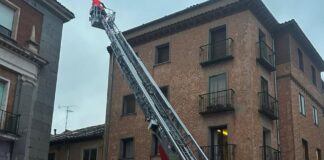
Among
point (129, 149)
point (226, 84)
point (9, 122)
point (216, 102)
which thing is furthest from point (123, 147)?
point (9, 122)

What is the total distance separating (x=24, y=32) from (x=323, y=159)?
22.5 metres

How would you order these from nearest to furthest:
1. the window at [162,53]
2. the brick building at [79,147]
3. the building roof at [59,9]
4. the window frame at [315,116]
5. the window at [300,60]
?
the building roof at [59,9]
the window at [162,53]
the window at [300,60]
the window frame at [315,116]
the brick building at [79,147]

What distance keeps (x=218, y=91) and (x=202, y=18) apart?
529cm

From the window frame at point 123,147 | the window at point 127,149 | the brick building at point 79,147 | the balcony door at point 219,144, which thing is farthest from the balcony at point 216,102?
the brick building at point 79,147

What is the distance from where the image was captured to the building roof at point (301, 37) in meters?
29.8

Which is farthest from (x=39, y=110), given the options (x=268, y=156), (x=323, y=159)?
(x=323, y=159)

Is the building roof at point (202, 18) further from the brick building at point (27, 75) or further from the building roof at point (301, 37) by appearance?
the brick building at point (27, 75)

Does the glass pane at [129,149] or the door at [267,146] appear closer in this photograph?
the door at [267,146]

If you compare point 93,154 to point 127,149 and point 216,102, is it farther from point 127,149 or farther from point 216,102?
point 216,102

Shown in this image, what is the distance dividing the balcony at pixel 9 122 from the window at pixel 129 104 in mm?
11438

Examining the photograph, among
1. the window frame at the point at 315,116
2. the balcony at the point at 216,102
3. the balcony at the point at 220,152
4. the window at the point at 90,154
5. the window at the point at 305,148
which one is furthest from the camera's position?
the window at the point at 90,154

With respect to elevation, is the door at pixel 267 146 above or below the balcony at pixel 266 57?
below

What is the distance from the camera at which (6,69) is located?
20812mm

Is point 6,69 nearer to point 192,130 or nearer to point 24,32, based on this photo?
point 24,32
